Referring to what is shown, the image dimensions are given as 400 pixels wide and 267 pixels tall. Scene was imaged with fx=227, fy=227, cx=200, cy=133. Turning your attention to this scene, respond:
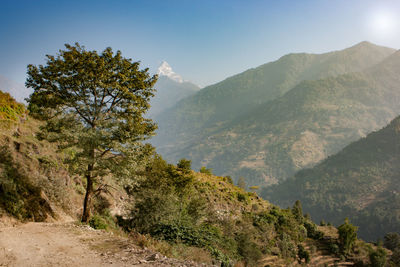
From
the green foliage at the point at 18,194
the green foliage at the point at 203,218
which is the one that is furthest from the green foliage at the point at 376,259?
the green foliage at the point at 18,194

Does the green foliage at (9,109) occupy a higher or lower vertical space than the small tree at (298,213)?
higher

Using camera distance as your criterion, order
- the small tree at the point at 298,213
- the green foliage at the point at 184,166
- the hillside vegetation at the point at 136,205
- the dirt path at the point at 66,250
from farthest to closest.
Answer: the small tree at the point at 298,213, the green foliage at the point at 184,166, the hillside vegetation at the point at 136,205, the dirt path at the point at 66,250

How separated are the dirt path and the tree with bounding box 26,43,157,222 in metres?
3.05

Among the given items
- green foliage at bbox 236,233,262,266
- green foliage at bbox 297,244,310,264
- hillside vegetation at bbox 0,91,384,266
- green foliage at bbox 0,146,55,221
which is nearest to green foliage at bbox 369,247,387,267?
A: green foliage at bbox 297,244,310,264

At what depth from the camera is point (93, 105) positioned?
1201 centimetres

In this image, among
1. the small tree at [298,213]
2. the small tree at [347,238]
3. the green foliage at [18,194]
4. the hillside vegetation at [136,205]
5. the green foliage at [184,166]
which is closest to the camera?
the green foliage at [18,194]

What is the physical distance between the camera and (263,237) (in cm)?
3044

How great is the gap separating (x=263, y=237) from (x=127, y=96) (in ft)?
89.5

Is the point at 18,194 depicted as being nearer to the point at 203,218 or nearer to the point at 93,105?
the point at 93,105

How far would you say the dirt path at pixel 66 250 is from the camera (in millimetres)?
7480

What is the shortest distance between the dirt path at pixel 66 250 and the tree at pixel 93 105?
10.0 feet

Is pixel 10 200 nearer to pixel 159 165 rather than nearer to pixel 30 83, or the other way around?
pixel 30 83

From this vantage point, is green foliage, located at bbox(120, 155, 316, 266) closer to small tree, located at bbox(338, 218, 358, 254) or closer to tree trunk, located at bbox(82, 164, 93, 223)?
tree trunk, located at bbox(82, 164, 93, 223)

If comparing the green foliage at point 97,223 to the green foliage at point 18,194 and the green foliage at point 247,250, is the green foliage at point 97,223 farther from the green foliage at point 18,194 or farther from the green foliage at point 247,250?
the green foliage at point 247,250
